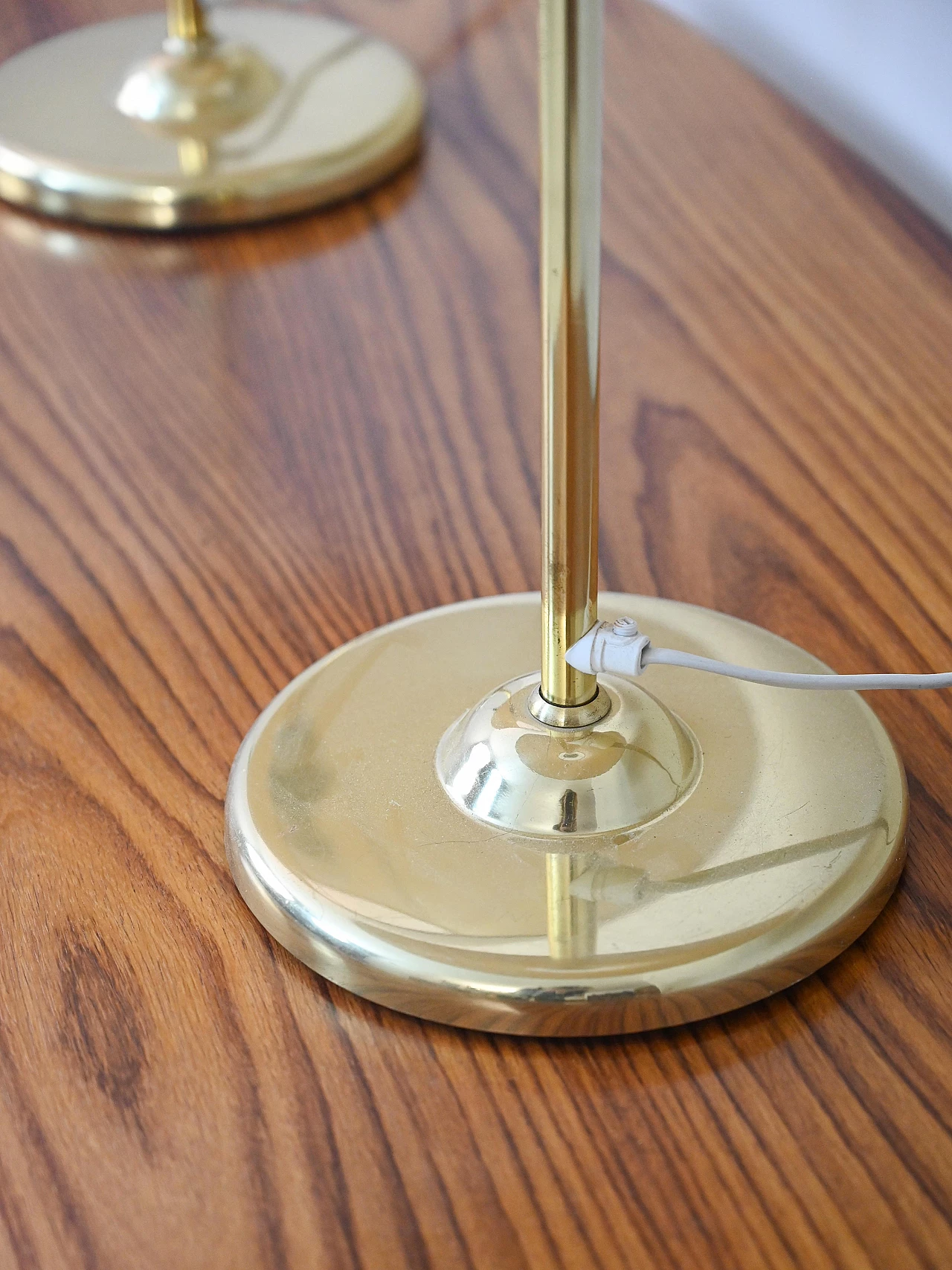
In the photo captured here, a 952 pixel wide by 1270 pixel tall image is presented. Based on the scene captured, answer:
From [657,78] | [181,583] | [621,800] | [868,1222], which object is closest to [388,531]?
[181,583]

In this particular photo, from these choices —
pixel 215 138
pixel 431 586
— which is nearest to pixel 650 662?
pixel 431 586

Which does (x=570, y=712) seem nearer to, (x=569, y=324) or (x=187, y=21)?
(x=569, y=324)

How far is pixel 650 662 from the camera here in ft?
1.36

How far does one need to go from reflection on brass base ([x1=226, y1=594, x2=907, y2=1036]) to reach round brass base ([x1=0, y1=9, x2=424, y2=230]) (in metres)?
0.39

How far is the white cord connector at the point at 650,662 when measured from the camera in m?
0.40

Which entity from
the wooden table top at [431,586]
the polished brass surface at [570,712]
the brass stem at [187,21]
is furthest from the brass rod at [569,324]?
the brass stem at [187,21]

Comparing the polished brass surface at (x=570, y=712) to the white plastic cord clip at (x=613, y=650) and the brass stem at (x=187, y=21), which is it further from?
the brass stem at (x=187, y=21)

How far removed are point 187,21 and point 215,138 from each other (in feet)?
0.28

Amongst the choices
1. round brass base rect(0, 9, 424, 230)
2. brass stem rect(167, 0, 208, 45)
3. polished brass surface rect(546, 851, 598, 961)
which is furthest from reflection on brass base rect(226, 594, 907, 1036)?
brass stem rect(167, 0, 208, 45)

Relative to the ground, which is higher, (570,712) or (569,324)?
(569,324)

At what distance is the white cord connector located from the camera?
40 cm

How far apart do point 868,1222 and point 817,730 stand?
15 centimetres

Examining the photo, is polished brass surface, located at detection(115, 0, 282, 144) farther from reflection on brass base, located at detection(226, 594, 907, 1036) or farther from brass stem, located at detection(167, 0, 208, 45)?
reflection on brass base, located at detection(226, 594, 907, 1036)

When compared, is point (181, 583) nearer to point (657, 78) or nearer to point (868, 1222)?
point (868, 1222)
